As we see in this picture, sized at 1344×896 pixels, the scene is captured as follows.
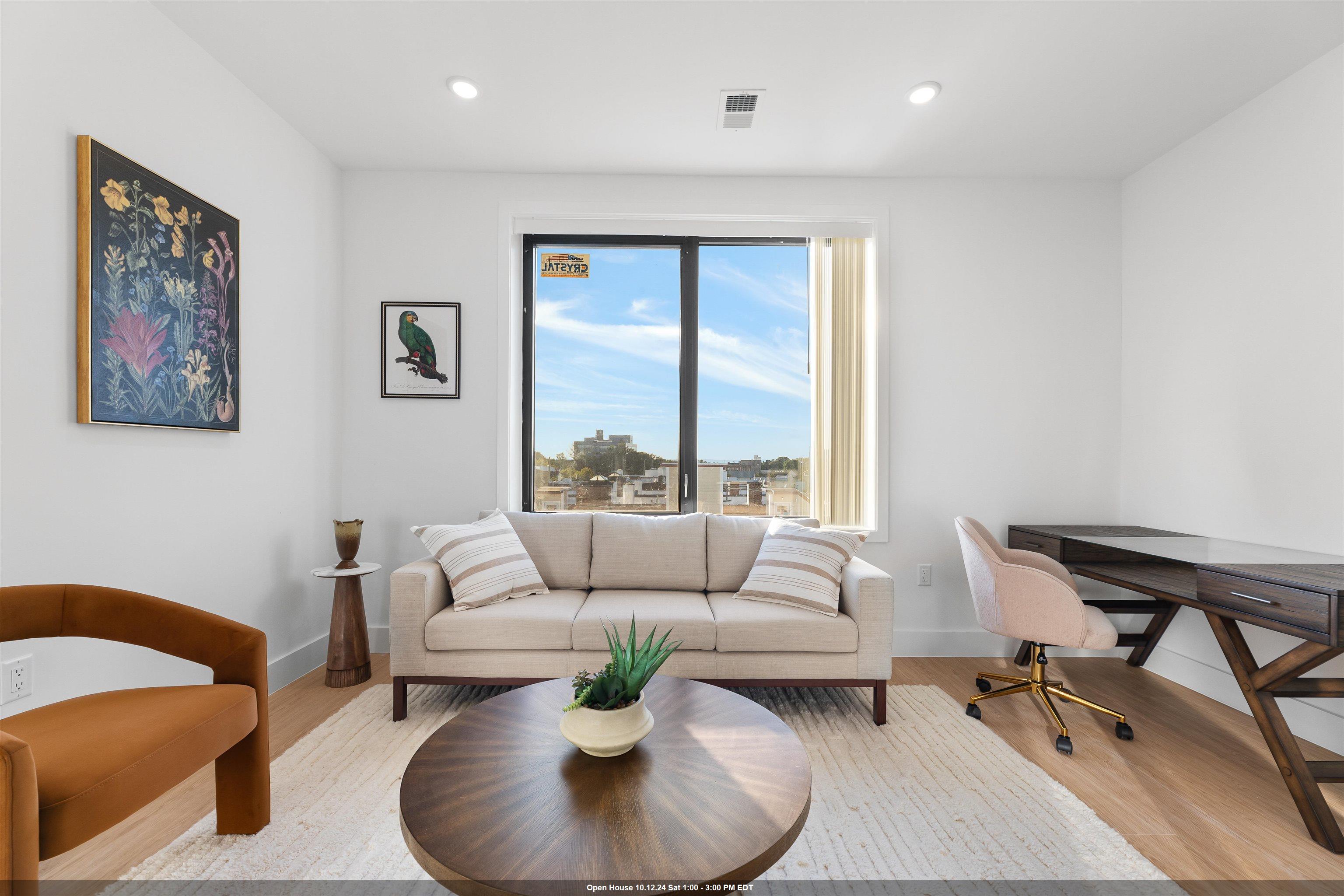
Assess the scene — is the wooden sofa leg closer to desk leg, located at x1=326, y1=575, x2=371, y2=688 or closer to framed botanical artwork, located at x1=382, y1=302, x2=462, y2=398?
desk leg, located at x1=326, y1=575, x2=371, y2=688

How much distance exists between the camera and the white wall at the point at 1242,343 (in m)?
2.43

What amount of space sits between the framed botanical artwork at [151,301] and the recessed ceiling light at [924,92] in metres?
2.98

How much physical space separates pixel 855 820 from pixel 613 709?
3.22ft

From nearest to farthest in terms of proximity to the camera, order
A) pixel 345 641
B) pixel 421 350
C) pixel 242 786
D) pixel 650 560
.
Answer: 1. pixel 242 786
2. pixel 345 641
3. pixel 650 560
4. pixel 421 350

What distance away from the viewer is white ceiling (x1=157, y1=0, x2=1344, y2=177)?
2215 millimetres

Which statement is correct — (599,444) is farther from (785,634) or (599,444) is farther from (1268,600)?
(1268,600)

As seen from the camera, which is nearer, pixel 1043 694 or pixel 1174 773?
pixel 1174 773

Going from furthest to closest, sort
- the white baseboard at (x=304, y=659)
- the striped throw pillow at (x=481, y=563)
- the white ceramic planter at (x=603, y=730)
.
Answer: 1. the white baseboard at (x=304, y=659)
2. the striped throw pillow at (x=481, y=563)
3. the white ceramic planter at (x=603, y=730)

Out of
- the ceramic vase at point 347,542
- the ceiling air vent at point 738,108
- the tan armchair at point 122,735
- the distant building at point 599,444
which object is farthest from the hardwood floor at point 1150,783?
the ceiling air vent at point 738,108

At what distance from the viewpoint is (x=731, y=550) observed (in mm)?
3064

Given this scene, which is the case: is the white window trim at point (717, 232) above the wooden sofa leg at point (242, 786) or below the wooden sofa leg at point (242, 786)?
above

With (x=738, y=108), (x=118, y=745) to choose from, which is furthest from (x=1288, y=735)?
(x=118, y=745)

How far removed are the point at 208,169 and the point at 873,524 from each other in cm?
360

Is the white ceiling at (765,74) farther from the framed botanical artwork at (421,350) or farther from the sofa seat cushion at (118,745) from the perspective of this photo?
the sofa seat cushion at (118,745)
